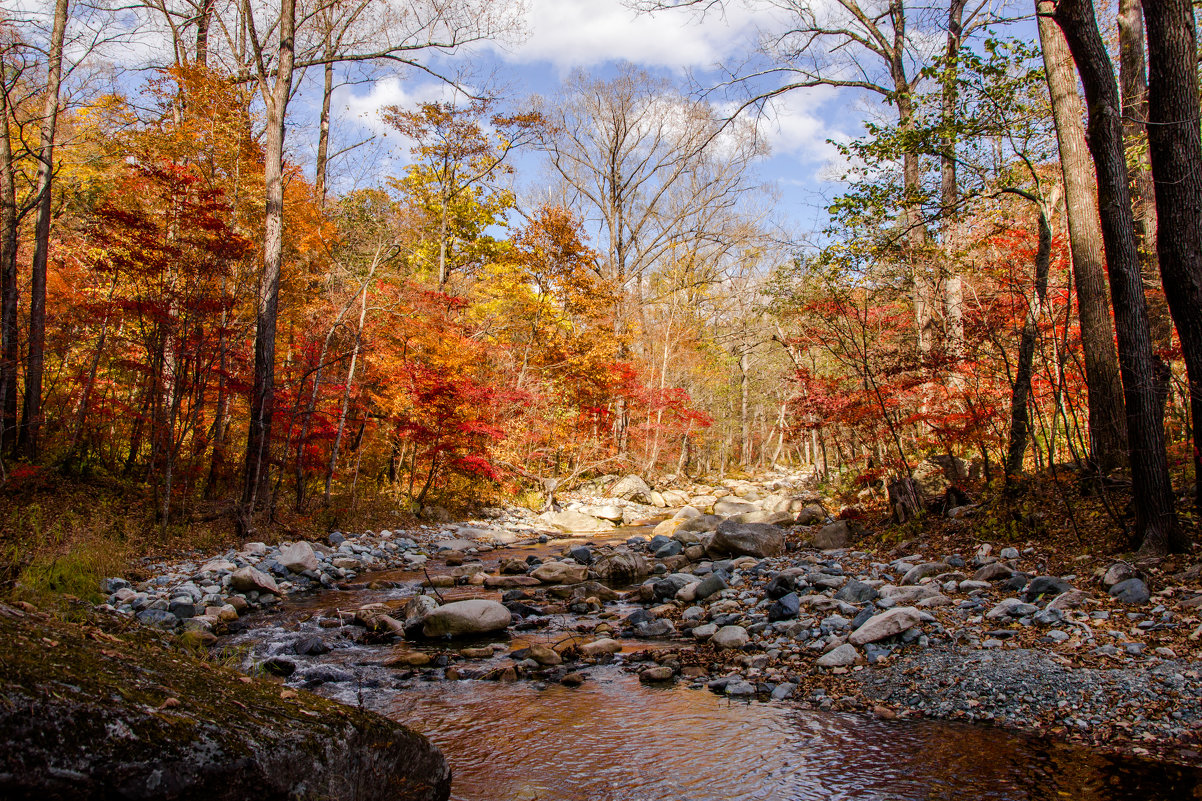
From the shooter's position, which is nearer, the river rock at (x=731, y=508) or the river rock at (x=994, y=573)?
the river rock at (x=994, y=573)

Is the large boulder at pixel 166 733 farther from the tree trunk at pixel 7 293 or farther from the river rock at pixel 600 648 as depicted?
the tree trunk at pixel 7 293

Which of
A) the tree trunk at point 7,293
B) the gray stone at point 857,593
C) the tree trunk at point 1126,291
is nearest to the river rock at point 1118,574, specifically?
the tree trunk at point 1126,291

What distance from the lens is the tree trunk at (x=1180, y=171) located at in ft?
16.3

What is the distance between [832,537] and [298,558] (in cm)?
742

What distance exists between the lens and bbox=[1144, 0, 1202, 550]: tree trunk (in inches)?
195

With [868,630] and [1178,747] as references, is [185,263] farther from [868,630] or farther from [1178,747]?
[1178,747]

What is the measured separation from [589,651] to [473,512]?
1090cm

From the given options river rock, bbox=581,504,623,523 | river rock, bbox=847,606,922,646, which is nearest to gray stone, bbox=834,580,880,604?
river rock, bbox=847,606,922,646

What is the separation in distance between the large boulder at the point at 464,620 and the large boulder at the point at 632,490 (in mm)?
13908

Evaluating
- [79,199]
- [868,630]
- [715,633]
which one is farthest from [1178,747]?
[79,199]

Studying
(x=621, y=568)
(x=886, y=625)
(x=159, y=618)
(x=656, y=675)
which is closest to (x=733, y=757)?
(x=656, y=675)

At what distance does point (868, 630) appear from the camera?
16.4 ft

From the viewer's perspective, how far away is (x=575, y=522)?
52.4 ft

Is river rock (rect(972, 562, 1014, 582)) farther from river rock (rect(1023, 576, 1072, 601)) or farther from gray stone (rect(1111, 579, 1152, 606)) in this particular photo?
gray stone (rect(1111, 579, 1152, 606))
